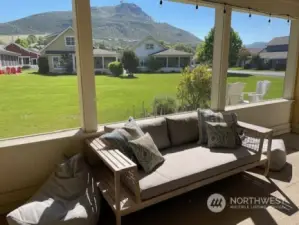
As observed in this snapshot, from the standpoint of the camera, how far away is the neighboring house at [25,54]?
2345mm

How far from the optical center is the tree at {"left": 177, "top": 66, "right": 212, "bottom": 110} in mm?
3453

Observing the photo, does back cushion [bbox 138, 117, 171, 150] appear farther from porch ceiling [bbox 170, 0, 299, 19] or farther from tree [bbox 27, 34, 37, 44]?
porch ceiling [bbox 170, 0, 299, 19]

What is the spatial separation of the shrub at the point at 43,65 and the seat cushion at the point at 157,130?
2.90 feet

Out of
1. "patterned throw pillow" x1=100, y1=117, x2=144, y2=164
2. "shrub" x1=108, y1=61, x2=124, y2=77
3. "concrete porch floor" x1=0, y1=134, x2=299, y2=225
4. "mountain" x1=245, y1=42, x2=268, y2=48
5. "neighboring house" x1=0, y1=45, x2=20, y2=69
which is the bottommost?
"concrete porch floor" x1=0, y1=134, x2=299, y2=225

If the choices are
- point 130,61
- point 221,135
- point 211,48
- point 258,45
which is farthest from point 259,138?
point 258,45

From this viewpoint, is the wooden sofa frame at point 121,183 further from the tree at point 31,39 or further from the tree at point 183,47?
the tree at point 183,47

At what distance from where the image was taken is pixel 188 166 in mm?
2316

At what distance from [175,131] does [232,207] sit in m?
1.04

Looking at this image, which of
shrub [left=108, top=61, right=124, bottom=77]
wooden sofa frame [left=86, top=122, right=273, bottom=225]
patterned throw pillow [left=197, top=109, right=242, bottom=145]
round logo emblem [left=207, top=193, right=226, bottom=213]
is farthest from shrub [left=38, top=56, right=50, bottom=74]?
round logo emblem [left=207, top=193, right=226, bottom=213]

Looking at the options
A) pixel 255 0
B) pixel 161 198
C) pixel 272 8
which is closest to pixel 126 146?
pixel 161 198

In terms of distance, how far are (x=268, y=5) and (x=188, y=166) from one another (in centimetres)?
309

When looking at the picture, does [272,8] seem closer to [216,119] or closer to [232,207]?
[216,119]

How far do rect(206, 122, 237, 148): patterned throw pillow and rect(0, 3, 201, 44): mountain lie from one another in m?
1.30

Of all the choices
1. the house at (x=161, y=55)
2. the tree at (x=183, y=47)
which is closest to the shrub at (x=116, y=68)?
the house at (x=161, y=55)
